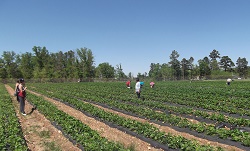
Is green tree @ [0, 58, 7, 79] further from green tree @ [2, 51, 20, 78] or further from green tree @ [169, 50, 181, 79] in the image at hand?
green tree @ [169, 50, 181, 79]

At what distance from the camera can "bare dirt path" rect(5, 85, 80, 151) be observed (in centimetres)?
652

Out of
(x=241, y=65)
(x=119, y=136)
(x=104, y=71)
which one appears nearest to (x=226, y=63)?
(x=241, y=65)

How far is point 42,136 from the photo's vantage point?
7742 mm

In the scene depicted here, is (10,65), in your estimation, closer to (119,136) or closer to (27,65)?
(27,65)

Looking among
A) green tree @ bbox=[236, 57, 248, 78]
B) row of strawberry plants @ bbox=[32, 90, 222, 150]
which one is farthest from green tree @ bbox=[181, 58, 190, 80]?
row of strawberry plants @ bbox=[32, 90, 222, 150]

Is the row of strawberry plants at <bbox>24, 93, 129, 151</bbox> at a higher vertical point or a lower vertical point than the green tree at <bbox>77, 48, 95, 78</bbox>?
lower

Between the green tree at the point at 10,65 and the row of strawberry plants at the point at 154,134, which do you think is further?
the green tree at the point at 10,65

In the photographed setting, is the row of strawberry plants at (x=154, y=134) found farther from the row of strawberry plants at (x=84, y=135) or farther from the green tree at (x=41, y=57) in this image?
the green tree at (x=41, y=57)

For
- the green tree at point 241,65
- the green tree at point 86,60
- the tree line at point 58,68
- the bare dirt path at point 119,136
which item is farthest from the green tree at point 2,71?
the green tree at point 241,65

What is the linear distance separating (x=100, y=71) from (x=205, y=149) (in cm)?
8385

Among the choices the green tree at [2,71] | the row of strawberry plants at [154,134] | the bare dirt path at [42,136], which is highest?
the green tree at [2,71]

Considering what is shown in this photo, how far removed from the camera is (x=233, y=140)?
6.28m

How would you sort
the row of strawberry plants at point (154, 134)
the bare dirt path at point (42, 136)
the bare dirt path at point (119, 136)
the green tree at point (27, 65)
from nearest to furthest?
the row of strawberry plants at point (154, 134) < the bare dirt path at point (119, 136) < the bare dirt path at point (42, 136) < the green tree at point (27, 65)

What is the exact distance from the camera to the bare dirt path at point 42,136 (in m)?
6.52
